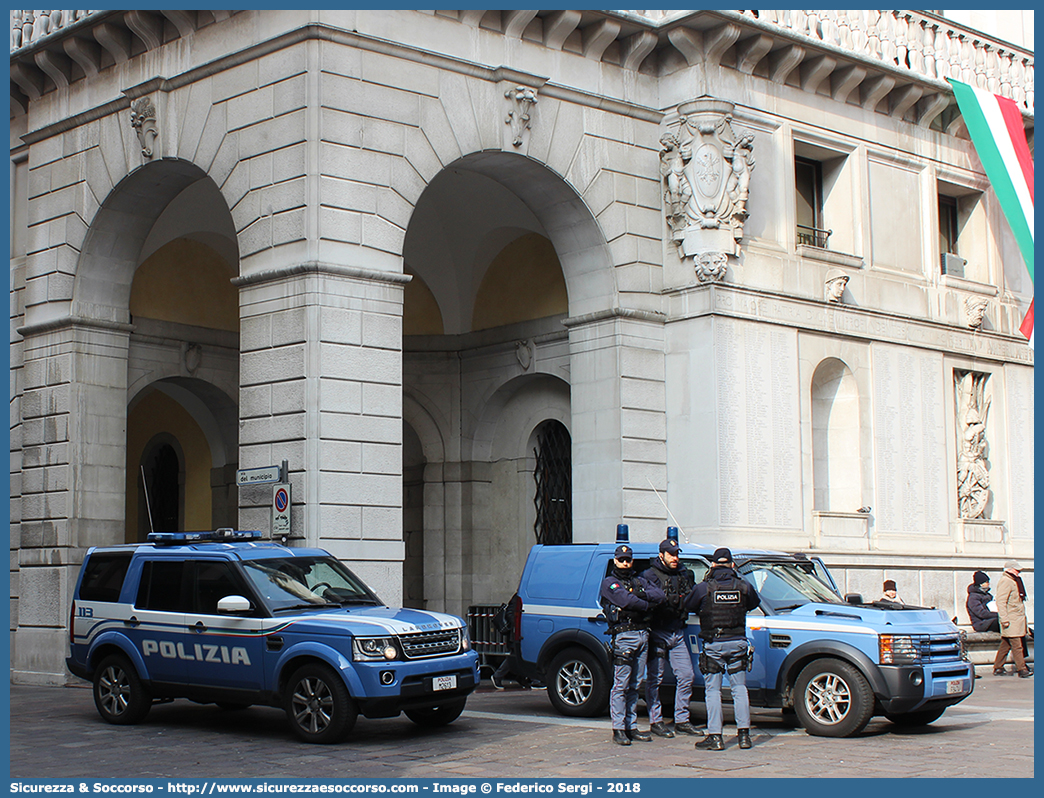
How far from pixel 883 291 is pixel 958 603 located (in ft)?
18.2

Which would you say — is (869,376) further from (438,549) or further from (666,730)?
(666,730)

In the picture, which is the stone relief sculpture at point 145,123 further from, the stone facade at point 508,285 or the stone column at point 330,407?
the stone column at point 330,407

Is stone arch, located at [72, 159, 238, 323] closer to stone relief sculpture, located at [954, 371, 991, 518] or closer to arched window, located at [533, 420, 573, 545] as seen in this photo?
arched window, located at [533, 420, 573, 545]

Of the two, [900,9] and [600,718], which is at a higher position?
[900,9]

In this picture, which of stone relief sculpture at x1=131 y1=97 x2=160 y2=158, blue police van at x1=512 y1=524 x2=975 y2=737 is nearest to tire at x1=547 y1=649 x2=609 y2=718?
blue police van at x1=512 y1=524 x2=975 y2=737

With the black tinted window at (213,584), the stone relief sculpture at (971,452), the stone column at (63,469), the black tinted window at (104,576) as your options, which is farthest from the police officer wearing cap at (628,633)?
the stone relief sculpture at (971,452)

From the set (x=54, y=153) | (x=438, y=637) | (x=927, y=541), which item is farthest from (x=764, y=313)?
(x=54, y=153)

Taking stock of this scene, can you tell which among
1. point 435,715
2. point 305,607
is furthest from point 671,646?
point 305,607

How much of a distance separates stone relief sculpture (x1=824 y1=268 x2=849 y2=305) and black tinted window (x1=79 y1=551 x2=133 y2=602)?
12.5 m

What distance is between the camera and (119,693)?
14.5 meters

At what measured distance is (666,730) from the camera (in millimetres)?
13203

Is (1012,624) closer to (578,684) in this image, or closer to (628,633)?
(578,684)

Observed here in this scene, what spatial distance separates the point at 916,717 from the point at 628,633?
3402 mm

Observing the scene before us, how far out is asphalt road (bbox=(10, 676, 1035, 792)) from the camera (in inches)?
441
